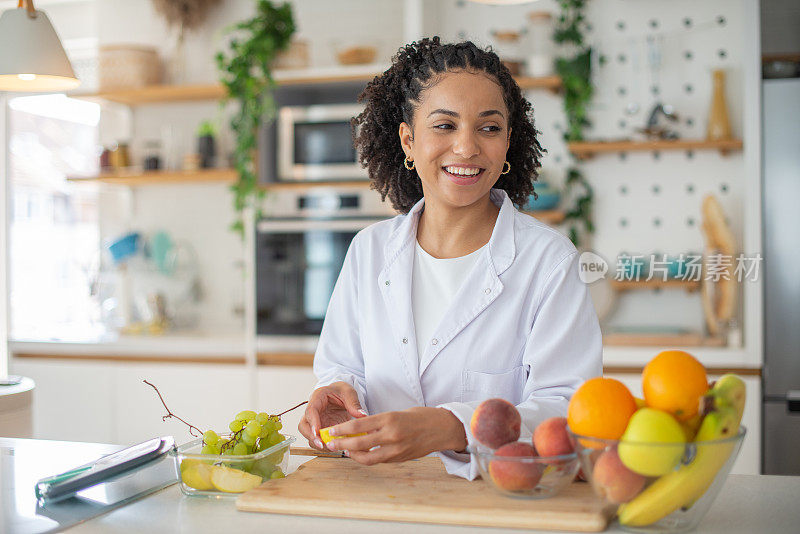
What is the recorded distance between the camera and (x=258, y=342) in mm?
3652

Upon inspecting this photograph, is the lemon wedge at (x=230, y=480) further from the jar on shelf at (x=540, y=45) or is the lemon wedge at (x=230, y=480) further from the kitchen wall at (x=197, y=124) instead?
the kitchen wall at (x=197, y=124)

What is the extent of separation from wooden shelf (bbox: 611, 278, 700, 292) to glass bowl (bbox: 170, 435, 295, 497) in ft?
8.38

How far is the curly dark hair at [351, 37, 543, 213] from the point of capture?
5.51ft

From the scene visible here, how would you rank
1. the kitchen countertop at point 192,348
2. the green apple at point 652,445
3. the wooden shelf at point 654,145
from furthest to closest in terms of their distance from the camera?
1. the wooden shelf at point 654,145
2. the kitchen countertop at point 192,348
3. the green apple at point 652,445

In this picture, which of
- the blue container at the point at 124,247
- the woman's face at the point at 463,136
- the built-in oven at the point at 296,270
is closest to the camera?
the woman's face at the point at 463,136

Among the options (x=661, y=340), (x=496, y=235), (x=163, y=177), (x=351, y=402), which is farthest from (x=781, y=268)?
(x=163, y=177)

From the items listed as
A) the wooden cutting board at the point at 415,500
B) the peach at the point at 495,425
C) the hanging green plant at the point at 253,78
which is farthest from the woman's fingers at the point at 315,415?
the hanging green plant at the point at 253,78

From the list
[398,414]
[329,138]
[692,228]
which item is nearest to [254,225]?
[329,138]

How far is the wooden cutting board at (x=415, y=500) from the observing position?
1.06m

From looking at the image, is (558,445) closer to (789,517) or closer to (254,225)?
(789,517)

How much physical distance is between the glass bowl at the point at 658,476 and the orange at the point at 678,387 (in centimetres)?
5

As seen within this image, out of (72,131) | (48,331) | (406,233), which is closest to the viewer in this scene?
(406,233)

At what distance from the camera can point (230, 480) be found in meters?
1.22

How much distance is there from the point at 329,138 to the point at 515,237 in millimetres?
2194
